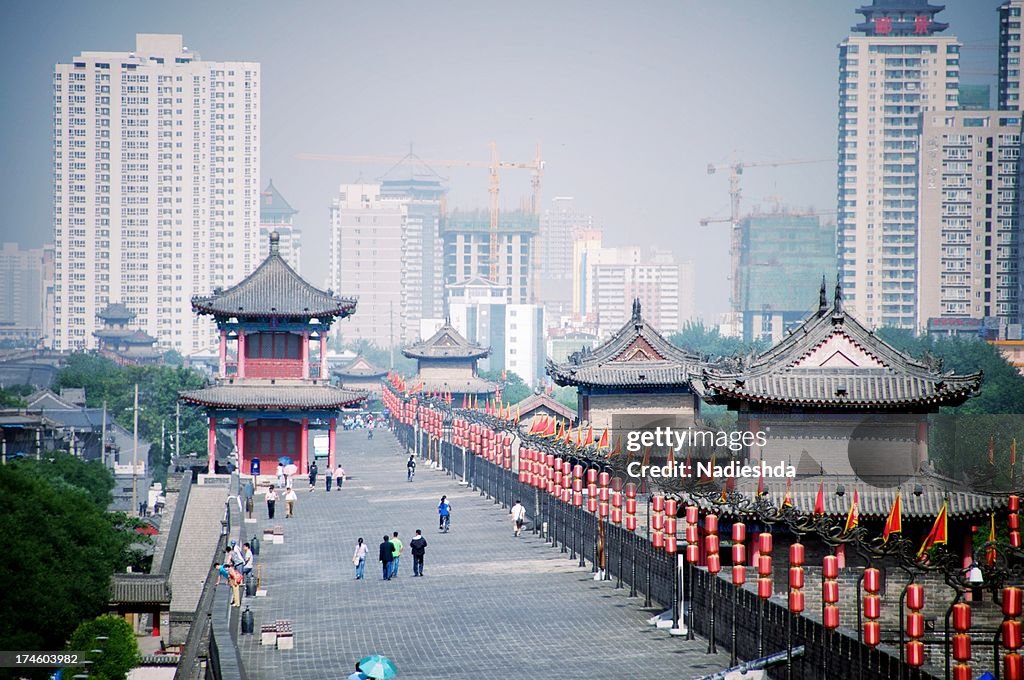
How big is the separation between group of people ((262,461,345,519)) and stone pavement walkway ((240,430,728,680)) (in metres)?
0.89

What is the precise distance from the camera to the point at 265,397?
2350 inches

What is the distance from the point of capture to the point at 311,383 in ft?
200

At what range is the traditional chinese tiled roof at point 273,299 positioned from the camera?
59500 mm

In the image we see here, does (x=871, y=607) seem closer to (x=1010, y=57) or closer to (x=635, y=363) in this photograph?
(x=635, y=363)

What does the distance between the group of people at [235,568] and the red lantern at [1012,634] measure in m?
15.1

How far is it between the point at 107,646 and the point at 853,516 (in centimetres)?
1458

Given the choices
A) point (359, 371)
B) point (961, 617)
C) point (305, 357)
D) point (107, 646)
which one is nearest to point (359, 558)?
point (107, 646)

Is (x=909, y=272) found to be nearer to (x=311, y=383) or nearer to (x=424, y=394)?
(x=424, y=394)

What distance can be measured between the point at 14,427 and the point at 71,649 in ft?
124

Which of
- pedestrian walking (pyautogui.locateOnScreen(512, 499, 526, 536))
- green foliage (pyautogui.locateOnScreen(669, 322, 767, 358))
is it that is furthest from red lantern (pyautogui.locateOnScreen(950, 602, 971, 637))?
green foliage (pyautogui.locateOnScreen(669, 322, 767, 358))

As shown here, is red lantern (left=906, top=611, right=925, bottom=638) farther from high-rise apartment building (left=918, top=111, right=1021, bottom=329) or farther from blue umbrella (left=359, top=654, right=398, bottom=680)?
high-rise apartment building (left=918, top=111, right=1021, bottom=329)

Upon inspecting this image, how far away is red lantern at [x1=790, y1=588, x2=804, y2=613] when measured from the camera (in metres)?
22.0

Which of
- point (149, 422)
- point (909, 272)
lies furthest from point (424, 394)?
point (909, 272)

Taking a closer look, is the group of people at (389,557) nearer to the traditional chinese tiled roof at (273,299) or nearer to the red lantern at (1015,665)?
the red lantern at (1015,665)
